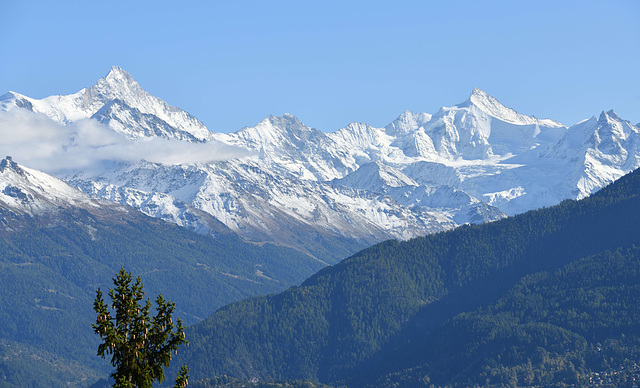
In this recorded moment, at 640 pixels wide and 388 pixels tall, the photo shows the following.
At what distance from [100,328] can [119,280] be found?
3.84 m

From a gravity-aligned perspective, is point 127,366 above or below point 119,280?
below

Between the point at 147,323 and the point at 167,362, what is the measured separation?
3729 millimetres

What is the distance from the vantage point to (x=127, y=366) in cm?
7719

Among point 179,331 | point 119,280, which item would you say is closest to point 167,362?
point 179,331

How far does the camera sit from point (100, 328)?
246 ft

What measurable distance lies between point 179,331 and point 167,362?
8.37ft

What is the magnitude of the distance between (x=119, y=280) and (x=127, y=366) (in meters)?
6.94

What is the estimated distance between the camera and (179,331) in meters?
77.5

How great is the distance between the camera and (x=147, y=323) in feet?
257

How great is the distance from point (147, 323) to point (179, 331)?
2798 millimetres

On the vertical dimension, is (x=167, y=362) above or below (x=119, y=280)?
below

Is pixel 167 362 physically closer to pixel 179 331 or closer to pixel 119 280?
pixel 179 331

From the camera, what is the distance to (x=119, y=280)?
75.8 metres
